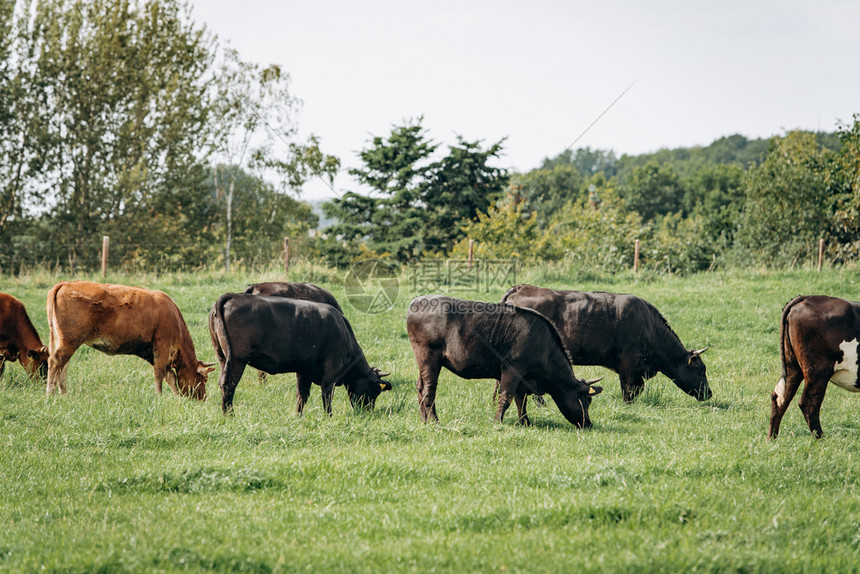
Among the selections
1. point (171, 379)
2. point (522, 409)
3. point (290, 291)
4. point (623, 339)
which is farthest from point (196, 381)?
point (623, 339)

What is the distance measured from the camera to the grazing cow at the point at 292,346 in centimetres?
912

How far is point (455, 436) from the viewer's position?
803 cm

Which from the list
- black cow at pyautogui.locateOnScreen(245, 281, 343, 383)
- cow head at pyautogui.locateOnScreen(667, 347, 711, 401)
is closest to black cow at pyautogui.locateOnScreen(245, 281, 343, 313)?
black cow at pyautogui.locateOnScreen(245, 281, 343, 383)

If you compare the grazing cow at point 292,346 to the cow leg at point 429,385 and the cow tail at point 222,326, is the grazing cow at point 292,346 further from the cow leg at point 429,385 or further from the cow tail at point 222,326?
the cow leg at point 429,385

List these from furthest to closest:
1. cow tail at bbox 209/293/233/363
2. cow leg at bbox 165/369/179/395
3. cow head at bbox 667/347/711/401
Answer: cow head at bbox 667/347/711/401, cow leg at bbox 165/369/179/395, cow tail at bbox 209/293/233/363

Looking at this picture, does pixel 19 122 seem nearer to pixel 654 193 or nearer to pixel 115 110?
pixel 115 110

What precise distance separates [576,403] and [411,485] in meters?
3.35

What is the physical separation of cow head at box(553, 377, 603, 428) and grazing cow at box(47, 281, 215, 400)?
5278 mm

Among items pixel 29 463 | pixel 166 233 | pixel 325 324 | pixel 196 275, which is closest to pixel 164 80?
pixel 166 233

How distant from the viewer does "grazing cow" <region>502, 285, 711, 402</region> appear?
439 inches

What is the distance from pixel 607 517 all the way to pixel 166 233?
107 feet

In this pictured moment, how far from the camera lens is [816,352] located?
8172mm

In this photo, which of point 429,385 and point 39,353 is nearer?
point 429,385

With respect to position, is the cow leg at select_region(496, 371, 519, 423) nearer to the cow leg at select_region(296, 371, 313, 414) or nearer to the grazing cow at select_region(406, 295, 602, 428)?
the grazing cow at select_region(406, 295, 602, 428)
